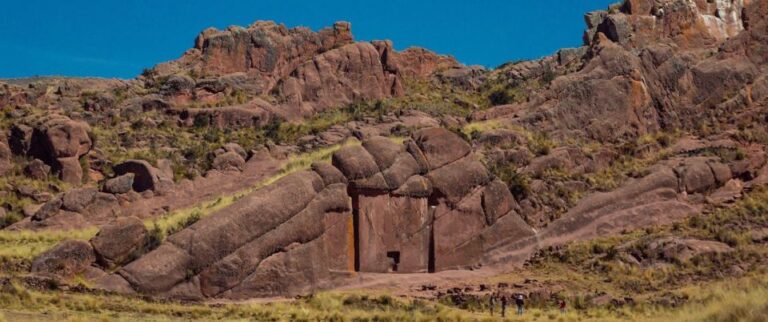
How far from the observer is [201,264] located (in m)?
34.2

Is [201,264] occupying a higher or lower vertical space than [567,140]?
lower

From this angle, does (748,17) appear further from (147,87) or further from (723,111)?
(147,87)

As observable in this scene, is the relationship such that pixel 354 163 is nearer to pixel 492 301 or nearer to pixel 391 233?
pixel 391 233

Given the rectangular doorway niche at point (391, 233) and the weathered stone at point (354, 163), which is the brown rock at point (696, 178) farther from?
the weathered stone at point (354, 163)

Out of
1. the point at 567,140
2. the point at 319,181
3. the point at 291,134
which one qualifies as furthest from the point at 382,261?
the point at 291,134

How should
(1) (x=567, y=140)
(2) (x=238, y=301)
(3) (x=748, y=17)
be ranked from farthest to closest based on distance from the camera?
(3) (x=748, y=17), (1) (x=567, y=140), (2) (x=238, y=301)

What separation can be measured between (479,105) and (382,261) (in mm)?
26834

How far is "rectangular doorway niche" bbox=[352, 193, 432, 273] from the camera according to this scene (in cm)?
3791

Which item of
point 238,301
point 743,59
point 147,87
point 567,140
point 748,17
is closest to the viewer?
point 238,301

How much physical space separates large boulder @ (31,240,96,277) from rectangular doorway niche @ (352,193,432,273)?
30.9 ft

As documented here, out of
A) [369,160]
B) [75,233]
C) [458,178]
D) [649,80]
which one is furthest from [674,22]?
[75,233]

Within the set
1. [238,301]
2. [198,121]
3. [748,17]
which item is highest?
[748,17]

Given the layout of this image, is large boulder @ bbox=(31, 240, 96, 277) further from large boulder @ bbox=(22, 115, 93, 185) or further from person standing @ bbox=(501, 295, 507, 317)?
large boulder @ bbox=(22, 115, 93, 185)

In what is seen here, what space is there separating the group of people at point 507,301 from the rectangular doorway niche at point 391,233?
424 centimetres
